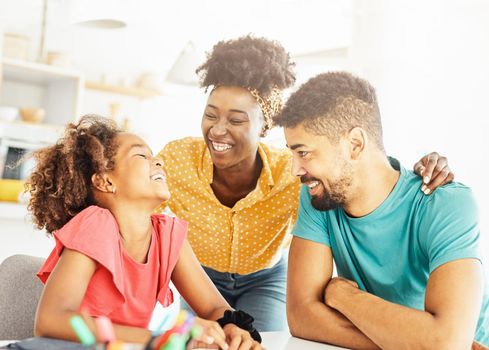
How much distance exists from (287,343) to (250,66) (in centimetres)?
100

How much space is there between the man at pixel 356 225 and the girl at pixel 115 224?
0.26m

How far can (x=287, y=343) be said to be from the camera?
1.38 meters

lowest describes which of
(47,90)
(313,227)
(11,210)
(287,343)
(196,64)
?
(11,210)

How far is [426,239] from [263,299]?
76 cm

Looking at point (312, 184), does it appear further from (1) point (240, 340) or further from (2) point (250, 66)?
(2) point (250, 66)

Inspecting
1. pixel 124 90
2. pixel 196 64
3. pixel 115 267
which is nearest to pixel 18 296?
pixel 115 267

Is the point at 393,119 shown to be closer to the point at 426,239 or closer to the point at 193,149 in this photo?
the point at 193,149

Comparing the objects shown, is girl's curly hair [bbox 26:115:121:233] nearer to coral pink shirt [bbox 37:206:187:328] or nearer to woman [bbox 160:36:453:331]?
coral pink shirt [bbox 37:206:187:328]

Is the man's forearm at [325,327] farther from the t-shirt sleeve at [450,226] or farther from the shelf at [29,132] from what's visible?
the shelf at [29,132]

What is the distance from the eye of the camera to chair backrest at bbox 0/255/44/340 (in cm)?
143

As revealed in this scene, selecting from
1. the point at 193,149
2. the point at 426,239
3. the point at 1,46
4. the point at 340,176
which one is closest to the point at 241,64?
the point at 193,149

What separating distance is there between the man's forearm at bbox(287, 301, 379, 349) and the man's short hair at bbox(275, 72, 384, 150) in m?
0.42

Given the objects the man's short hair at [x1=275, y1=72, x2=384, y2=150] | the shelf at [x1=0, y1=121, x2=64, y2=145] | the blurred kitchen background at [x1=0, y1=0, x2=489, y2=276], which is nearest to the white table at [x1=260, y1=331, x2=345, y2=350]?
the man's short hair at [x1=275, y1=72, x2=384, y2=150]

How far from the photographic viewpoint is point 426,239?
57.6 inches
